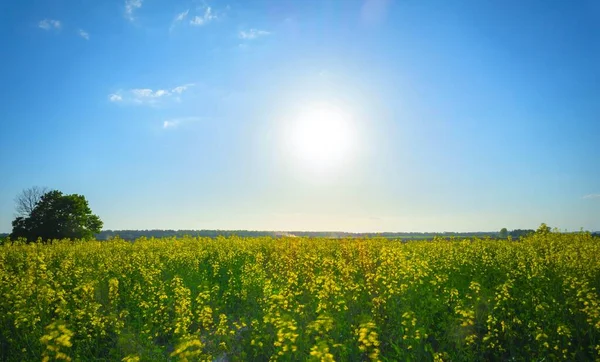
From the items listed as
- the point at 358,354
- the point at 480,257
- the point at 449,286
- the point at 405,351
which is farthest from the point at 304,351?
the point at 480,257

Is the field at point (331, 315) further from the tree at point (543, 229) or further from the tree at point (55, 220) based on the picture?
the tree at point (55, 220)

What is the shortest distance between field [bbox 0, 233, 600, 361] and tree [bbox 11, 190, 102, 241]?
36853 millimetres

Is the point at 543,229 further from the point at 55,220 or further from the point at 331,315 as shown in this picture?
the point at 55,220

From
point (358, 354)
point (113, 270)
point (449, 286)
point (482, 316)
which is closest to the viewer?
point (358, 354)

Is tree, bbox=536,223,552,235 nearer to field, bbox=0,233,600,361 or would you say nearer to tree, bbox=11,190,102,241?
field, bbox=0,233,600,361

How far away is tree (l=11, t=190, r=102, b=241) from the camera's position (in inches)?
1759

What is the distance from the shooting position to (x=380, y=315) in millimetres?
10141

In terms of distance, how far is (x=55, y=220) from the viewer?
4531cm

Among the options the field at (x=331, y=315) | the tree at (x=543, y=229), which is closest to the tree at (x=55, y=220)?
the field at (x=331, y=315)

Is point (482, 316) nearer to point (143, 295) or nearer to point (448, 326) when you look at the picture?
point (448, 326)

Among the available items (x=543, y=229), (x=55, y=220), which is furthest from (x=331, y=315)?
(x=55, y=220)

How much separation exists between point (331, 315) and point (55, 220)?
160 ft

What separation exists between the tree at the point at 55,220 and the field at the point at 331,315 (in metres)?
36.9

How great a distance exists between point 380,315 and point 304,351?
2990 mm
